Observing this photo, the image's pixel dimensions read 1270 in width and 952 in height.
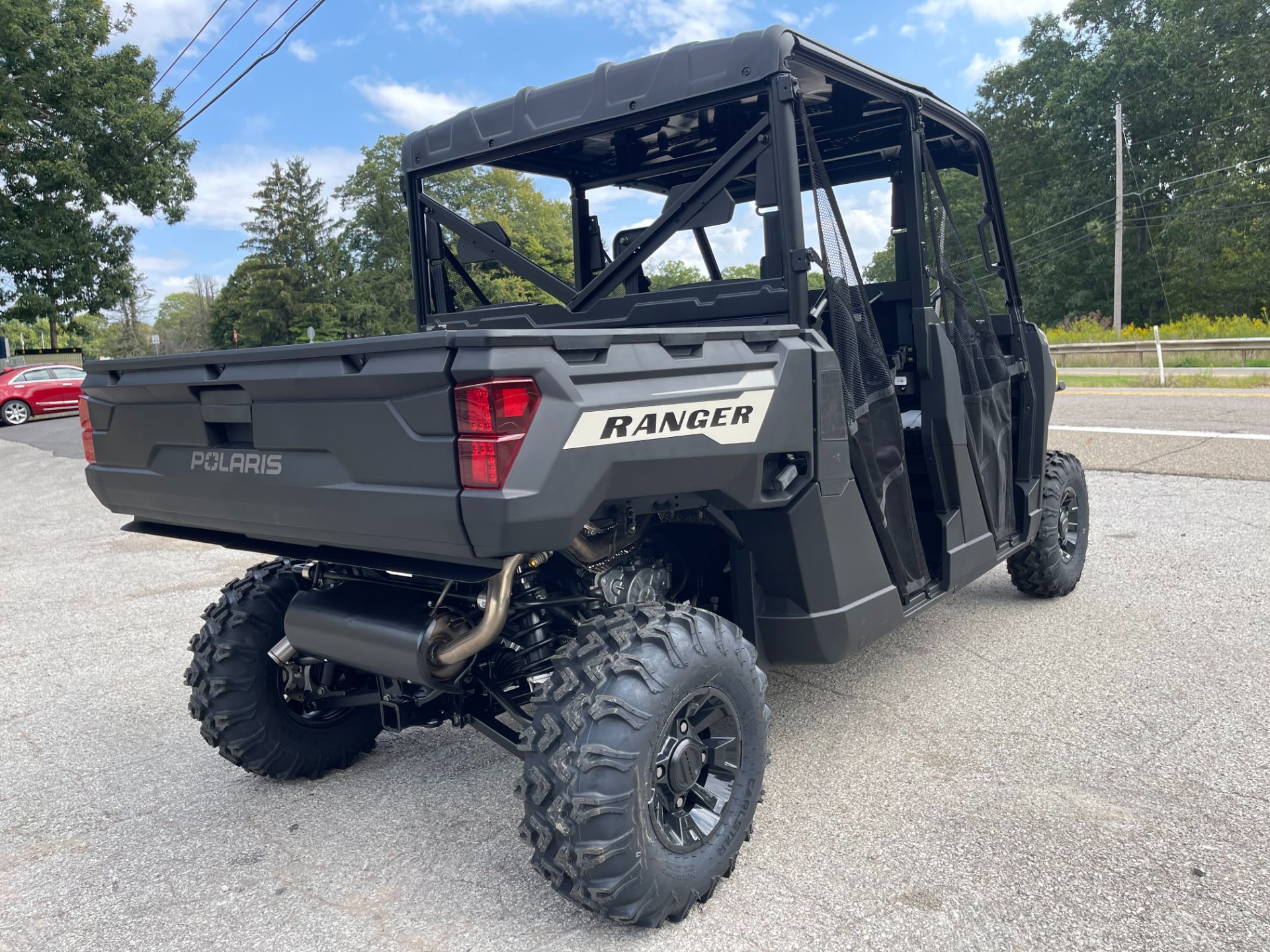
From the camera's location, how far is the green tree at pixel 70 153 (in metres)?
22.8

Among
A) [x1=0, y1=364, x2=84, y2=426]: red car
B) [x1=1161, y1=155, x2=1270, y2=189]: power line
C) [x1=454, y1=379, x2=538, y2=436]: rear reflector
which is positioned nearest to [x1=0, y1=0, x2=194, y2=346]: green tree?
[x1=0, y1=364, x2=84, y2=426]: red car

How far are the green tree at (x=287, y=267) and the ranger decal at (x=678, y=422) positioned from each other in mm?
60780

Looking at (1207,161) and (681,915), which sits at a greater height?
(1207,161)

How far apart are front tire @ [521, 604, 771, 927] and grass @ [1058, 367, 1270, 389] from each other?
17.1 meters

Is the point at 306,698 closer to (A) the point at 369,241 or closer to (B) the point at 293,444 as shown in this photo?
(B) the point at 293,444

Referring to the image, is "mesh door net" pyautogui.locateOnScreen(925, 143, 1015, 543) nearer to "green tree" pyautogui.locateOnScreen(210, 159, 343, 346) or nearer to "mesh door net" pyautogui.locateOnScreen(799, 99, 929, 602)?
"mesh door net" pyautogui.locateOnScreen(799, 99, 929, 602)

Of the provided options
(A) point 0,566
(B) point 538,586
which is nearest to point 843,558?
(B) point 538,586

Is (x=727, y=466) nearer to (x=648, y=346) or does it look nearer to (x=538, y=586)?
(x=648, y=346)

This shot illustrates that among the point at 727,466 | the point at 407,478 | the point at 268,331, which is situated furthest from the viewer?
the point at 268,331

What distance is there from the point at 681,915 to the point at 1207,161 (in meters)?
46.6

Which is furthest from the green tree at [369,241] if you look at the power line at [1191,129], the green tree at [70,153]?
the power line at [1191,129]

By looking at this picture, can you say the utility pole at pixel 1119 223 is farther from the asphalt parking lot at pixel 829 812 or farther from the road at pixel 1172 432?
the asphalt parking lot at pixel 829 812

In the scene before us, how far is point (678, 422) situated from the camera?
2461 millimetres

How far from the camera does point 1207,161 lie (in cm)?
3962
